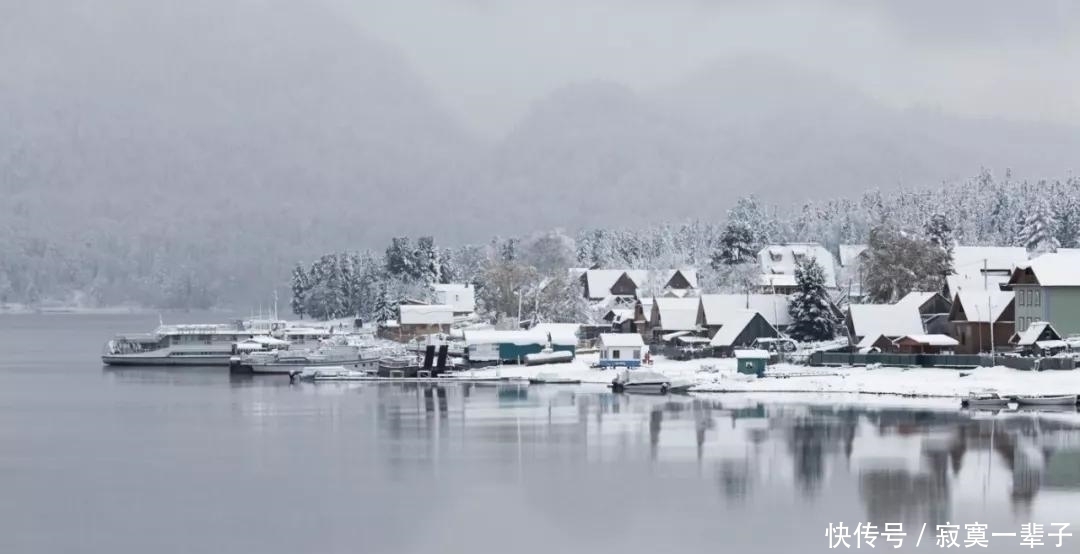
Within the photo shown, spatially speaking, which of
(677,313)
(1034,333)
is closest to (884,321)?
(1034,333)

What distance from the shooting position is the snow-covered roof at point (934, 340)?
82.7m

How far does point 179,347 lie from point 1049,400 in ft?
256

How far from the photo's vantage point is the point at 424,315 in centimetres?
13675

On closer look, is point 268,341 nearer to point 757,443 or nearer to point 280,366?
point 280,366

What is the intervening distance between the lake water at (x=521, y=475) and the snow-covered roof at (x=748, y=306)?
2354 cm

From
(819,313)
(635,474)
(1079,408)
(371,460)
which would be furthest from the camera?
(819,313)

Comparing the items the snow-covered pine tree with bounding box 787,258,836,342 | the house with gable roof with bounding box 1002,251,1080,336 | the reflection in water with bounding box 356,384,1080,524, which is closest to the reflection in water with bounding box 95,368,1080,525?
the reflection in water with bounding box 356,384,1080,524

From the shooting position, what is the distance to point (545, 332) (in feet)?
338

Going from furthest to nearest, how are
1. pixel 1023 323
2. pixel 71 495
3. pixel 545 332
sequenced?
pixel 545 332 < pixel 1023 323 < pixel 71 495

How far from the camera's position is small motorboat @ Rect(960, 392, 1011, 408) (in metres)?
65.3

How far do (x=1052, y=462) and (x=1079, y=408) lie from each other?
18.0 meters

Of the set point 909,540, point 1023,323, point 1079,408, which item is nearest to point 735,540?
point 909,540

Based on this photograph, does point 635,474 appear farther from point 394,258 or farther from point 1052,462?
point 394,258

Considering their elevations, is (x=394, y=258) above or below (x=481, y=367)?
above
